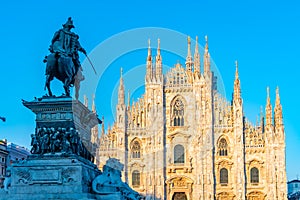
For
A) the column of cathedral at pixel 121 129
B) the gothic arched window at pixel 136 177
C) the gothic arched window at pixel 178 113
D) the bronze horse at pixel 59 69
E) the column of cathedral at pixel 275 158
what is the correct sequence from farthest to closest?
the gothic arched window at pixel 178 113
the gothic arched window at pixel 136 177
the column of cathedral at pixel 121 129
the column of cathedral at pixel 275 158
the bronze horse at pixel 59 69

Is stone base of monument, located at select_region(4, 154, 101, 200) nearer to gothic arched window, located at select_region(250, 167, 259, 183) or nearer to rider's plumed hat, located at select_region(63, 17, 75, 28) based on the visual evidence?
rider's plumed hat, located at select_region(63, 17, 75, 28)

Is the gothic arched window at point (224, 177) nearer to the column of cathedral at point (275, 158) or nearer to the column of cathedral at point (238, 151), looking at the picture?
the column of cathedral at point (238, 151)

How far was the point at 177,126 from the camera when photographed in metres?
57.2

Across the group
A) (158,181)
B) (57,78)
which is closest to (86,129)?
(57,78)

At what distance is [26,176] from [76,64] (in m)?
3.76

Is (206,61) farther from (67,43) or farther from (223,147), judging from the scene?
(67,43)

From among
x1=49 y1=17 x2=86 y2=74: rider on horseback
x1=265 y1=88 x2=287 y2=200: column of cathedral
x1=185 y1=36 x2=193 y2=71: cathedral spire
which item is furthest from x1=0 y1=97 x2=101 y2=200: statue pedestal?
x1=185 y1=36 x2=193 y2=71: cathedral spire

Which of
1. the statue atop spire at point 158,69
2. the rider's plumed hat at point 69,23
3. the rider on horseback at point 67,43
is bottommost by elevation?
the rider on horseback at point 67,43

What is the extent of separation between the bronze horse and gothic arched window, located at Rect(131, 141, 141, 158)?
42.1 metres

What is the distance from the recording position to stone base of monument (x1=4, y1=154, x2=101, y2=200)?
14172 millimetres

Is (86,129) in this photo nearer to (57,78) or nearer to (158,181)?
(57,78)

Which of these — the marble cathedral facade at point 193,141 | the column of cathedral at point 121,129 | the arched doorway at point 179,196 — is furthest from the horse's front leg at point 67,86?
the arched doorway at point 179,196

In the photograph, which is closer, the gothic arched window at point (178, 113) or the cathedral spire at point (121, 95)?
the cathedral spire at point (121, 95)

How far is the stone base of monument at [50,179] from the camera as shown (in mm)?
14172
